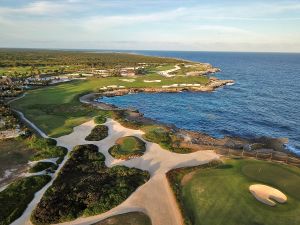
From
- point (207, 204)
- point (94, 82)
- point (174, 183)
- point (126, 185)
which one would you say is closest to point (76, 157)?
point (126, 185)

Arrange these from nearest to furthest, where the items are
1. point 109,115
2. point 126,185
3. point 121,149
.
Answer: point 126,185 → point 121,149 → point 109,115

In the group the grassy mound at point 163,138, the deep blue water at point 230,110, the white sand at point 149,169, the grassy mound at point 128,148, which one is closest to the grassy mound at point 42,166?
the white sand at point 149,169

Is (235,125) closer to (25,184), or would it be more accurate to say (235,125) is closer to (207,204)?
(207,204)

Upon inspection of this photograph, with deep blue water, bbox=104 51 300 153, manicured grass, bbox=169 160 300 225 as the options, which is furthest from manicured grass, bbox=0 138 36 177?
deep blue water, bbox=104 51 300 153

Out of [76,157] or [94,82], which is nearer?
[76,157]

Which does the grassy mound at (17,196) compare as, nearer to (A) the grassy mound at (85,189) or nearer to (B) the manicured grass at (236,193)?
(A) the grassy mound at (85,189)

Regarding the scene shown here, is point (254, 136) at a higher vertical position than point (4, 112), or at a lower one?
lower

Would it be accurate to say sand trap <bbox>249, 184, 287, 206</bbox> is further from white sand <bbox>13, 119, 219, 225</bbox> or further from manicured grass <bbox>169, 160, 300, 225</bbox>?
white sand <bbox>13, 119, 219, 225</bbox>

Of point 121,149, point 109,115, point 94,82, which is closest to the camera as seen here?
point 121,149
